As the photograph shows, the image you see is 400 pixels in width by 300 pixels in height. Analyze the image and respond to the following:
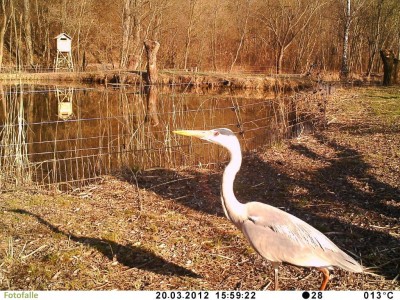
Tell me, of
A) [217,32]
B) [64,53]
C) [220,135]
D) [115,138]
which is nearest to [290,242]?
[220,135]

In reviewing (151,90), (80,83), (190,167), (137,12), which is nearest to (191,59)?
(137,12)

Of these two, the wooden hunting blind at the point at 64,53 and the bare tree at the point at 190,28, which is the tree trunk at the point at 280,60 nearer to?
the bare tree at the point at 190,28

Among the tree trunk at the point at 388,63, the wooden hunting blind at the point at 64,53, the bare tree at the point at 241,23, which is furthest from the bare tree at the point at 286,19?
the wooden hunting blind at the point at 64,53

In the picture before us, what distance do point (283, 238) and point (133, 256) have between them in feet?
5.05

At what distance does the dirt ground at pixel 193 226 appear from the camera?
3275mm

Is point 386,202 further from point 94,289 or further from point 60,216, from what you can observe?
point 60,216

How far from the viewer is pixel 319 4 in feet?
85.3

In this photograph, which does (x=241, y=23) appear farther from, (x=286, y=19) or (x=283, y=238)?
(x=283, y=238)

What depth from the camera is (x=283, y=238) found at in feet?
9.03

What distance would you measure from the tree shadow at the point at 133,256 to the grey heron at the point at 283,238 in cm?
79

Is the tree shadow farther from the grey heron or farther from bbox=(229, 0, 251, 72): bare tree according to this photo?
bbox=(229, 0, 251, 72): bare tree

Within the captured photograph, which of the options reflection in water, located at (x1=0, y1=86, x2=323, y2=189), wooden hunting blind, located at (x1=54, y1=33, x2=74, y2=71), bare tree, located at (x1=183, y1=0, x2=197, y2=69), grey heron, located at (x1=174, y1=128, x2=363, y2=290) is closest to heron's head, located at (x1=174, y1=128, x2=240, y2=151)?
grey heron, located at (x1=174, y1=128, x2=363, y2=290)

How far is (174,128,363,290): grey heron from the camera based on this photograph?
267 centimetres

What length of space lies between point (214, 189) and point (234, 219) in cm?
255
